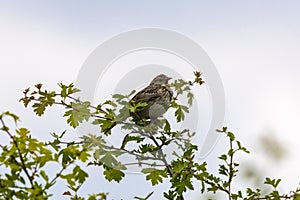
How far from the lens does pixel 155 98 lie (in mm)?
8797

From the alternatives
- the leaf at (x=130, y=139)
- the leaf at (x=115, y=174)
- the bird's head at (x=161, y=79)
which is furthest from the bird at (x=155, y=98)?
the leaf at (x=115, y=174)

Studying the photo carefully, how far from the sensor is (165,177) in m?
6.84

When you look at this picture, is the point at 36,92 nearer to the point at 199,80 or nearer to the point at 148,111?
the point at 148,111

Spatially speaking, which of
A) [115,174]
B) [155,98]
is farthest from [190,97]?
[115,174]

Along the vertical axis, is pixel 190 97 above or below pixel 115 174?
above

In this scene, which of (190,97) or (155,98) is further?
(155,98)

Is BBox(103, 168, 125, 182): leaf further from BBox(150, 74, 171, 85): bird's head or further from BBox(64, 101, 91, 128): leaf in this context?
BBox(150, 74, 171, 85): bird's head

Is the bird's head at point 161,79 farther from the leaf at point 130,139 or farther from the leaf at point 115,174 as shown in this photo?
the leaf at point 115,174

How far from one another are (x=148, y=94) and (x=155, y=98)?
0.54 feet

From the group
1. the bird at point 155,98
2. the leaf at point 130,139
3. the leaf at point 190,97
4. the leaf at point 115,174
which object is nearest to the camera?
the leaf at point 115,174

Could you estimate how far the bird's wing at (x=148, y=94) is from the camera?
28.8 feet

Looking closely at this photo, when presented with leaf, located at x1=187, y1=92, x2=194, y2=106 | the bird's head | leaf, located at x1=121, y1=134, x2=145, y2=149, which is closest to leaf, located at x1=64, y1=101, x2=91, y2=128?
leaf, located at x1=121, y1=134, x2=145, y2=149

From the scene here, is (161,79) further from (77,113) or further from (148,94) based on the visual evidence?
(77,113)

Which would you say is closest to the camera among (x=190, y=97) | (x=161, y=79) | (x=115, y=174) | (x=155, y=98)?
(x=115, y=174)
